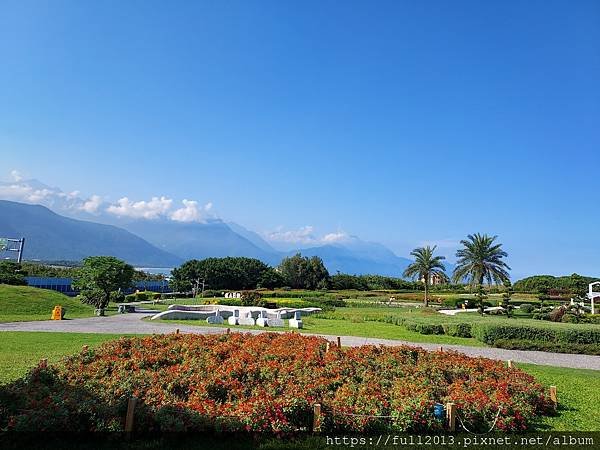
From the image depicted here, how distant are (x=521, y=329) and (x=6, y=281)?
41.6 metres

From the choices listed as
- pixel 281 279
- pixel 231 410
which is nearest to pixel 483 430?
pixel 231 410

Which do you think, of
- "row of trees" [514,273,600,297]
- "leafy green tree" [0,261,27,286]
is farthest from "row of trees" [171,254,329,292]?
"row of trees" [514,273,600,297]

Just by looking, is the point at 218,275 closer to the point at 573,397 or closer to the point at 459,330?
the point at 459,330

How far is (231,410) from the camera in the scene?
274 inches

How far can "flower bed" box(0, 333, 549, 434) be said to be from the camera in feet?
21.7

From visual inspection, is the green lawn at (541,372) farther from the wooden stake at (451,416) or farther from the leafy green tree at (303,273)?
the leafy green tree at (303,273)

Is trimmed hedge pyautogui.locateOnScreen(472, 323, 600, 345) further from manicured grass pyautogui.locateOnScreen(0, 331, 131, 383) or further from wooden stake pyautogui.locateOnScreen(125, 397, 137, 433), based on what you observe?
wooden stake pyautogui.locateOnScreen(125, 397, 137, 433)

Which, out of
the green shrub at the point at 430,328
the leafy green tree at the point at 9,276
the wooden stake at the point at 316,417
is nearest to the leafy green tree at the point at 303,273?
the leafy green tree at the point at 9,276

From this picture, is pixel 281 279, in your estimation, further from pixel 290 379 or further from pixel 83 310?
pixel 290 379

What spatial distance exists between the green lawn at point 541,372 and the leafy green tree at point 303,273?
61.9 meters

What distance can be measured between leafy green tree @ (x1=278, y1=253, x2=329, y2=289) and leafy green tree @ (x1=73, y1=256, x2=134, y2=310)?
47666 mm

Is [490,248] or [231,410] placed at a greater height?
[490,248]

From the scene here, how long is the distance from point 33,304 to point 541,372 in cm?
3021

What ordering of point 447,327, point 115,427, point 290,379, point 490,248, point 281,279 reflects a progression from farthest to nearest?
point 281,279 → point 490,248 → point 447,327 → point 290,379 → point 115,427
